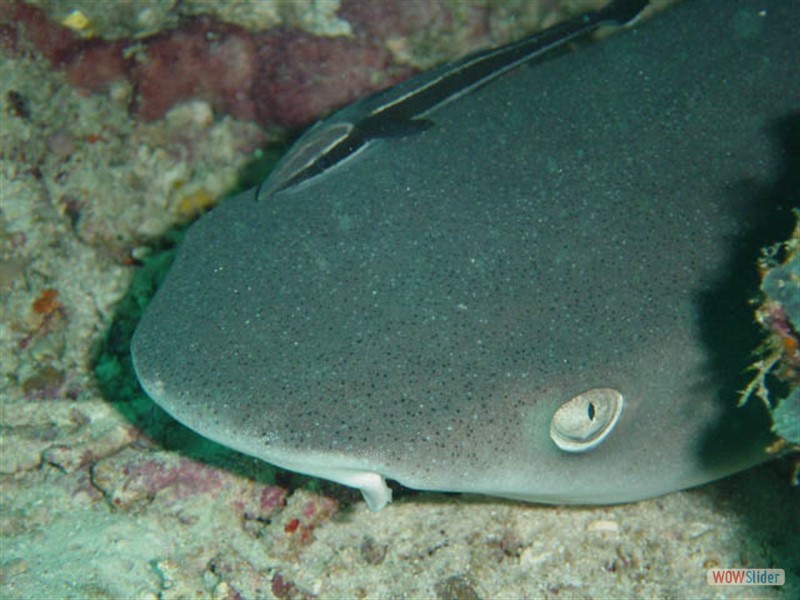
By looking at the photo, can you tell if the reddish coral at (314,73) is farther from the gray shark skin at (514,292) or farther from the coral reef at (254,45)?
the gray shark skin at (514,292)

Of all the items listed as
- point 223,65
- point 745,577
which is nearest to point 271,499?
point 745,577

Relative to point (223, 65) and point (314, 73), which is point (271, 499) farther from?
point (223, 65)

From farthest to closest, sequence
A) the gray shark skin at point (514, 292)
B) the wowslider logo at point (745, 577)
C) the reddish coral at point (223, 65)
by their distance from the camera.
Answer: the reddish coral at point (223, 65)
the wowslider logo at point (745, 577)
the gray shark skin at point (514, 292)

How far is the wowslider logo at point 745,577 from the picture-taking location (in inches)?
111

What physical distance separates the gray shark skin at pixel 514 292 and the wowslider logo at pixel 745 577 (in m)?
Result: 0.60

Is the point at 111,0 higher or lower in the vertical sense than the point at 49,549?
higher

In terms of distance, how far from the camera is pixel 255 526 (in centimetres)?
322

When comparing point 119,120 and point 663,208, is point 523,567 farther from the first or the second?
point 119,120

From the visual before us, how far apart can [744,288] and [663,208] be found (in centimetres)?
42

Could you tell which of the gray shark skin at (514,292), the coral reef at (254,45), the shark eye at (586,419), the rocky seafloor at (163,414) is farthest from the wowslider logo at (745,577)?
the coral reef at (254,45)

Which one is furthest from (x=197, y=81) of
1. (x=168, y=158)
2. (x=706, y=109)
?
(x=706, y=109)

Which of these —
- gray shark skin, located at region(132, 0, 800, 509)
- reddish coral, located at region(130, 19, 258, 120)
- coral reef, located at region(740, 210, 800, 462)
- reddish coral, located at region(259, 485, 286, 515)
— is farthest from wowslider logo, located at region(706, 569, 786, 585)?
reddish coral, located at region(130, 19, 258, 120)

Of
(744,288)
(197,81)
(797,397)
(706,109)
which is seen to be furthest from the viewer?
(197,81)

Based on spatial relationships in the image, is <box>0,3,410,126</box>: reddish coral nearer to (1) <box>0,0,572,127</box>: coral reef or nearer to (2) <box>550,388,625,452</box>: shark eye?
(1) <box>0,0,572,127</box>: coral reef
